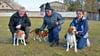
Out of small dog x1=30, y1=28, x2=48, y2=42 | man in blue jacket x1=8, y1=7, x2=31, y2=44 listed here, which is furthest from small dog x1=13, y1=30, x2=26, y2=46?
small dog x1=30, y1=28, x2=48, y2=42

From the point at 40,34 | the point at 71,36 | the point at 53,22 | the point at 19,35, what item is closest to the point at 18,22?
the point at 19,35

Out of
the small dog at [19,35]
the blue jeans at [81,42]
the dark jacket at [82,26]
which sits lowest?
the blue jeans at [81,42]

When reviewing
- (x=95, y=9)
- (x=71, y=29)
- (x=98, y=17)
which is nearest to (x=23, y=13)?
(x=71, y=29)

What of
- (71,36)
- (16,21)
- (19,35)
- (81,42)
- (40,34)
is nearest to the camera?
(71,36)

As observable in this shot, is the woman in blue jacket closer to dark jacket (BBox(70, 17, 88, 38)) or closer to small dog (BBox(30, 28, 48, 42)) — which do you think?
dark jacket (BBox(70, 17, 88, 38))

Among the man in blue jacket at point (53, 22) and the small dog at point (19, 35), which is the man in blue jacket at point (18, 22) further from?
the man in blue jacket at point (53, 22)

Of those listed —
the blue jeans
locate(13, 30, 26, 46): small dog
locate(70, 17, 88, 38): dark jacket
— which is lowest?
the blue jeans

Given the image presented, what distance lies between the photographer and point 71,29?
229 inches

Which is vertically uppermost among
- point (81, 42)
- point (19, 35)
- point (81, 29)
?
point (81, 29)

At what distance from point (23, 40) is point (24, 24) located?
2.01 feet

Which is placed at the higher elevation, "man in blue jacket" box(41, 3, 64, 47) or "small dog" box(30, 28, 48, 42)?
"man in blue jacket" box(41, 3, 64, 47)

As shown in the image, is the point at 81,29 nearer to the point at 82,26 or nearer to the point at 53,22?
the point at 82,26

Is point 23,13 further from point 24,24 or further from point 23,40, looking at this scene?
point 23,40

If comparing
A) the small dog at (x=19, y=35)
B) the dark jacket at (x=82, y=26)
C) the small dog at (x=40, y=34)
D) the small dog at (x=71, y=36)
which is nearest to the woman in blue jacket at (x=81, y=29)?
the dark jacket at (x=82, y=26)
